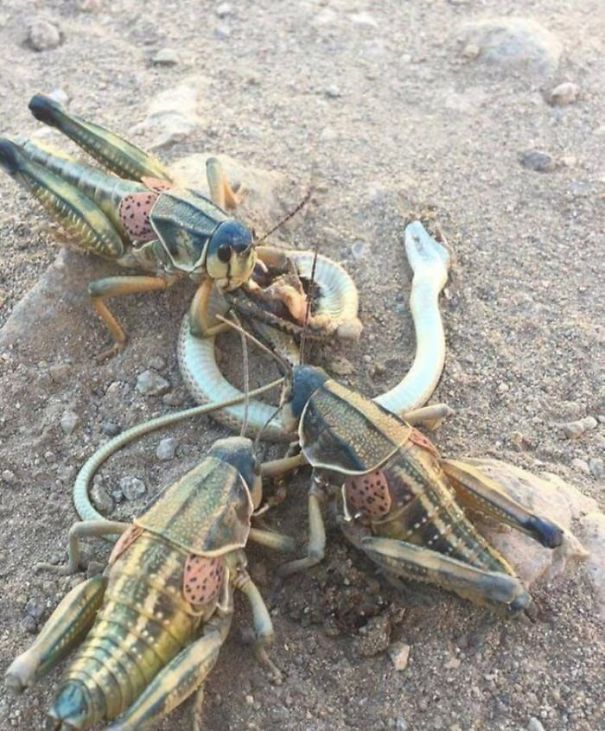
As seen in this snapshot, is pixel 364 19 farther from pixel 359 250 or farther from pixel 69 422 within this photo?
pixel 69 422

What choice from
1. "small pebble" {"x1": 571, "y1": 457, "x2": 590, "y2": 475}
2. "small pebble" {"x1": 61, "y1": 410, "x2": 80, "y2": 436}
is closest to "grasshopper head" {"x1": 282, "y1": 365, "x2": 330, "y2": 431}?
"small pebble" {"x1": 61, "y1": 410, "x2": 80, "y2": 436}

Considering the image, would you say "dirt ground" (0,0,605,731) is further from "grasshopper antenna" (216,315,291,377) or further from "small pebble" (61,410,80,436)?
"grasshopper antenna" (216,315,291,377)

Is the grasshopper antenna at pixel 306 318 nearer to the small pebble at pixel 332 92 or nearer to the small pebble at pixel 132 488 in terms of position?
the small pebble at pixel 132 488

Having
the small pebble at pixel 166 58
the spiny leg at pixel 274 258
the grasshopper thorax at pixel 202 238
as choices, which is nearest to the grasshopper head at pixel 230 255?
the grasshopper thorax at pixel 202 238

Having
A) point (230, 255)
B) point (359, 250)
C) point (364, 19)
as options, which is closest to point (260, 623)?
point (230, 255)

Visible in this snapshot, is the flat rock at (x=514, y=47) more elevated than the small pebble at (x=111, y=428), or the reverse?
the flat rock at (x=514, y=47)
